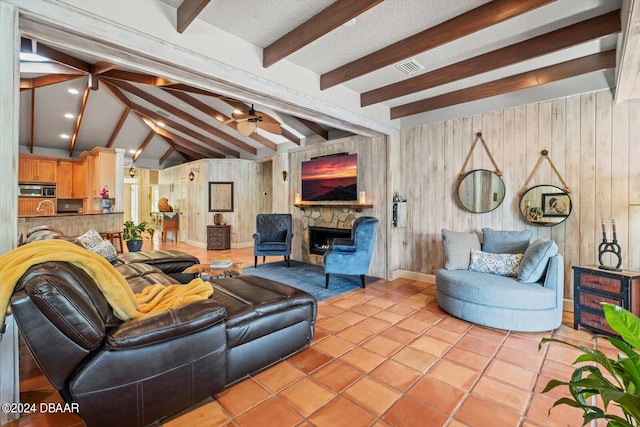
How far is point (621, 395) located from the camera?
782 millimetres

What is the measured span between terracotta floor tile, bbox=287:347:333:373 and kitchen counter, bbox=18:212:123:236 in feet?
14.4

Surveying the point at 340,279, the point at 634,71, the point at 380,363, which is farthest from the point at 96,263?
the point at 634,71

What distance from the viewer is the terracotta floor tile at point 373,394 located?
5.82ft

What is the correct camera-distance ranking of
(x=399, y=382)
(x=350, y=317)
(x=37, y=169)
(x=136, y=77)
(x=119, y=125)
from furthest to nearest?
(x=119, y=125) → (x=37, y=169) → (x=136, y=77) → (x=350, y=317) → (x=399, y=382)

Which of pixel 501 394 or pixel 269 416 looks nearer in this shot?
pixel 269 416

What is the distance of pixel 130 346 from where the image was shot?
1485mm

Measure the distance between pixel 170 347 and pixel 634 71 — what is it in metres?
3.98

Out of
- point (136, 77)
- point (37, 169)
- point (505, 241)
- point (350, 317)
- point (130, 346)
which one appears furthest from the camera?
point (37, 169)

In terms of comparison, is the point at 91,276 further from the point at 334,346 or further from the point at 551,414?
the point at 551,414

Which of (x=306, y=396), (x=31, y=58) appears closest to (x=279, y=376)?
(x=306, y=396)

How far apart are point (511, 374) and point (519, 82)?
305 centimetres

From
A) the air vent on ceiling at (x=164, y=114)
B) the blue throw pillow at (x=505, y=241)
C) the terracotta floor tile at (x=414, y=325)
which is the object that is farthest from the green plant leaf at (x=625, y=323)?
the air vent on ceiling at (x=164, y=114)

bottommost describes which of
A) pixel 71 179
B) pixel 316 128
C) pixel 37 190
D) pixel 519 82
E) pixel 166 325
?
pixel 166 325

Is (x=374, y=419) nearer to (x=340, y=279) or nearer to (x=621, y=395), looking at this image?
(x=621, y=395)
